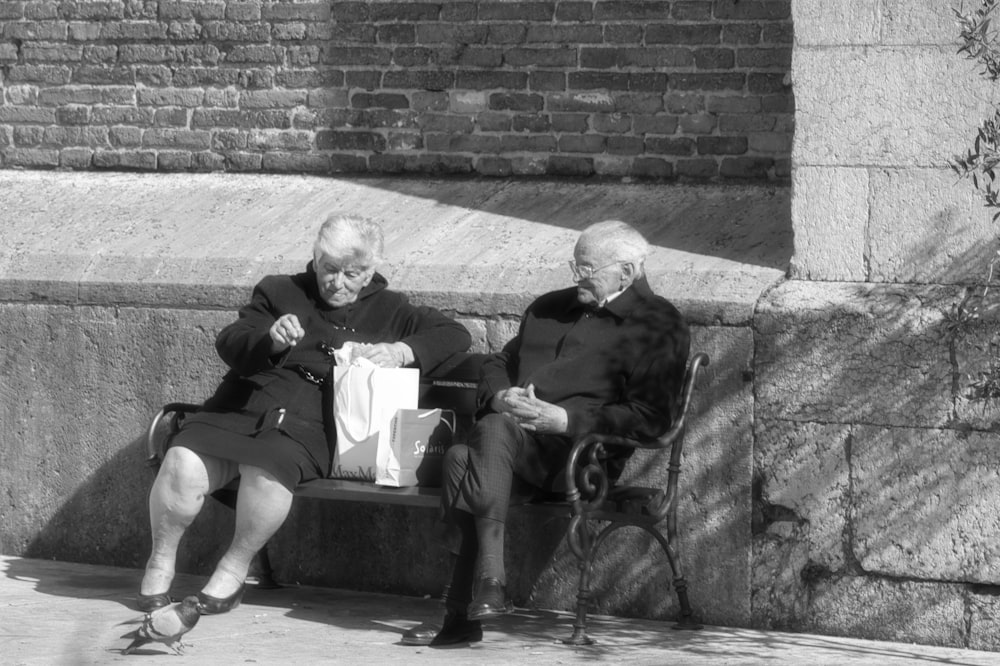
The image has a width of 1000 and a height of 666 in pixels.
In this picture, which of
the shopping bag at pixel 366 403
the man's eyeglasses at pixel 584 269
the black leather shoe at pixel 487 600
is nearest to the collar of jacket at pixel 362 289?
the shopping bag at pixel 366 403

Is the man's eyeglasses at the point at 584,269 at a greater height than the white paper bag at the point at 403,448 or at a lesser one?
greater

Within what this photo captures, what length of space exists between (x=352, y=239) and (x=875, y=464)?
1826mm

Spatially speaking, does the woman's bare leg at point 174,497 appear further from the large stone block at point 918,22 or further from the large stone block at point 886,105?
the large stone block at point 918,22

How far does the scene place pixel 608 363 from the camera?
512cm

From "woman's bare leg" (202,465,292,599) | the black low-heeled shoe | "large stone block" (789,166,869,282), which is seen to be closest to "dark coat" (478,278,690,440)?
"large stone block" (789,166,869,282)

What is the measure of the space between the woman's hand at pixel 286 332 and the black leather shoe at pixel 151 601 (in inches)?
35.6

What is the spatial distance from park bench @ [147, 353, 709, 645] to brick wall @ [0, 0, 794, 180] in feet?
4.13

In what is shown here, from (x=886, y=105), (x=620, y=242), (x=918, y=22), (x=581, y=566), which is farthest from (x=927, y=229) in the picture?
(x=581, y=566)

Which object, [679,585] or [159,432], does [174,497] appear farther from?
[679,585]

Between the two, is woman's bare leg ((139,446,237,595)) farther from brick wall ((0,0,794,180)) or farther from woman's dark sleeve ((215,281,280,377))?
brick wall ((0,0,794,180))

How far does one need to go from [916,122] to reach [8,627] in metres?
3.26

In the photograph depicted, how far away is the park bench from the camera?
16.2 feet

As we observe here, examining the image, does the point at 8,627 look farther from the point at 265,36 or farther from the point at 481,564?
the point at 265,36

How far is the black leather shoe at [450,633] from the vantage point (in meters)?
4.95
